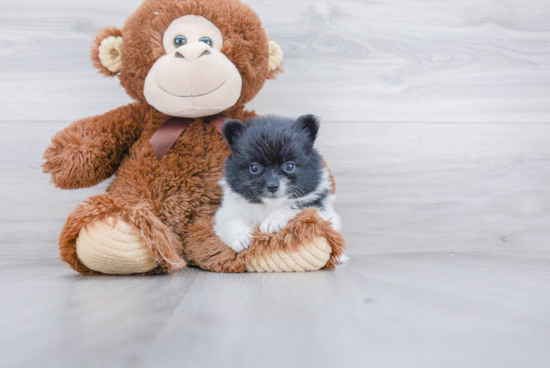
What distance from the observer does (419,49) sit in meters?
1.47

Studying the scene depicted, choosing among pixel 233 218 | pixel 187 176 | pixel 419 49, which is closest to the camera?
pixel 233 218

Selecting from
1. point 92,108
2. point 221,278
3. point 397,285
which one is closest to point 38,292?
point 221,278

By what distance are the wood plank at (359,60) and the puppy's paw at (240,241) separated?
604 mm

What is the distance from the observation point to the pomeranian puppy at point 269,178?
2.97 feet

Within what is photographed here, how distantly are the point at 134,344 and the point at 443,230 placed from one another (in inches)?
50.7

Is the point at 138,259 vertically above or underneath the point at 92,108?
underneath

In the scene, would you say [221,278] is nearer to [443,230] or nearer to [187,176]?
[187,176]

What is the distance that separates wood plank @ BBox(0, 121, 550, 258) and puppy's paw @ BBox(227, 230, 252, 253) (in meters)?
0.60

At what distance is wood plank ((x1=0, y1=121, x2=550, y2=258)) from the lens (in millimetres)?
1438

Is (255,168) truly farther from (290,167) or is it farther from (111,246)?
(111,246)

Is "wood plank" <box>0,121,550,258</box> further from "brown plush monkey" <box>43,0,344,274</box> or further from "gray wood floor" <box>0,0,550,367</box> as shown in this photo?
"brown plush monkey" <box>43,0,344,274</box>

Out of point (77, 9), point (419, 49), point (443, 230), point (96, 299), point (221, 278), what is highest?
point (77, 9)

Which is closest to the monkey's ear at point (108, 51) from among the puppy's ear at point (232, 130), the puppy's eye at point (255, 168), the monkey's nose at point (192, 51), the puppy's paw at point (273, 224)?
the monkey's nose at point (192, 51)

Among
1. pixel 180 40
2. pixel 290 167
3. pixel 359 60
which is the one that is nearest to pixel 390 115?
pixel 359 60
